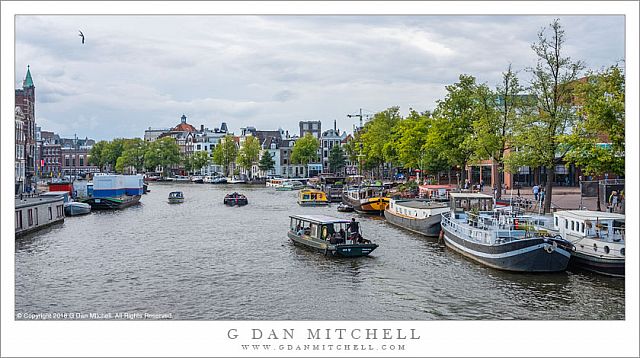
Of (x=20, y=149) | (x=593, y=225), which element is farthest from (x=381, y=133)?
(x=593, y=225)

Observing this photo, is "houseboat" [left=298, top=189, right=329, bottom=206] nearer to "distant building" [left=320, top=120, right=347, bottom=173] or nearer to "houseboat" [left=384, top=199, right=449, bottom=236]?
"houseboat" [left=384, top=199, right=449, bottom=236]

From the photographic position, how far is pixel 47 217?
154ft

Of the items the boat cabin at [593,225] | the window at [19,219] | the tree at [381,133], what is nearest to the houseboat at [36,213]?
the window at [19,219]

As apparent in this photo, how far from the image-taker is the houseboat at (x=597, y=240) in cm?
2631

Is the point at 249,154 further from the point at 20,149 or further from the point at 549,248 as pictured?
the point at 549,248

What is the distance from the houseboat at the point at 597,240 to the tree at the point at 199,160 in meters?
125

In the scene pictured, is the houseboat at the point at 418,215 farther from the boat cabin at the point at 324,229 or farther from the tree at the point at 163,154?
the tree at the point at 163,154

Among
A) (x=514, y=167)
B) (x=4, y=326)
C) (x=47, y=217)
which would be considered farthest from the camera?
(x=47, y=217)

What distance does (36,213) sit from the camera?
44156 millimetres

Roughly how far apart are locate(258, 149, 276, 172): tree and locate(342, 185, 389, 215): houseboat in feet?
→ 191

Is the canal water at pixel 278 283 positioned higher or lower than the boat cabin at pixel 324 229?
lower

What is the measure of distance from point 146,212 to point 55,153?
4753 centimetres

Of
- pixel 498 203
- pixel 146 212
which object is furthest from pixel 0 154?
pixel 146 212

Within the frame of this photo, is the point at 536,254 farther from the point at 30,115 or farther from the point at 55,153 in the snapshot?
the point at 55,153
